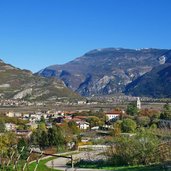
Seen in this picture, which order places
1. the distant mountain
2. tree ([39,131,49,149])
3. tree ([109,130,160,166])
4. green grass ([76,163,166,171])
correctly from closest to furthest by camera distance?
green grass ([76,163,166,171]), tree ([109,130,160,166]), tree ([39,131,49,149]), the distant mountain

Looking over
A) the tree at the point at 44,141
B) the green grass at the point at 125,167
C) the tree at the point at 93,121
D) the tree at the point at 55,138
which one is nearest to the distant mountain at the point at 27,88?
the tree at the point at 93,121

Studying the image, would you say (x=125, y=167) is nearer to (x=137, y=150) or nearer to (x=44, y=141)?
(x=137, y=150)

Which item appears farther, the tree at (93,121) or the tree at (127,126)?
the tree at (93,121)

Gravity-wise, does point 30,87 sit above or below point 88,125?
above

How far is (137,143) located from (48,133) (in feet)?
66.5

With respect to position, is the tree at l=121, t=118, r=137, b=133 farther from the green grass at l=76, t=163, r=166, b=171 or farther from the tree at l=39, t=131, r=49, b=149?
the green grass at l=76, t=163, r=166, b=171

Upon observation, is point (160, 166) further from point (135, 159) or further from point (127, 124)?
point (127, 124)

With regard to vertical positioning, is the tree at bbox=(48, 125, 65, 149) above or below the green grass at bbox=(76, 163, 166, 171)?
above

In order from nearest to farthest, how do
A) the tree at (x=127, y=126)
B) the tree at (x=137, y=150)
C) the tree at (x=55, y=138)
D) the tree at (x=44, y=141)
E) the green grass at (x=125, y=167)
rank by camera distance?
the green grass at (x=125, y=167), the tree at (x=137, y=150), the tree at (x=55, y=138), the tree at (x=44, y=141), the tree at (x=127, y=126)

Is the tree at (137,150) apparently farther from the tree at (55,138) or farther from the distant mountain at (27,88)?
the distant mountain at (27,88)

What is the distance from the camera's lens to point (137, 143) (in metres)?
31.2

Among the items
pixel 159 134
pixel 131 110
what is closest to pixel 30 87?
pixel 131 110

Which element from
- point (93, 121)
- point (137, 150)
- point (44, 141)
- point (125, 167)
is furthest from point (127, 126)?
point (125, 167)

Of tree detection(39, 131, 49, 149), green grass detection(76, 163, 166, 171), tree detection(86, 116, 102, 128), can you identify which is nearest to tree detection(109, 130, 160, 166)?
green grass detection(76, 163, 166, 171)
